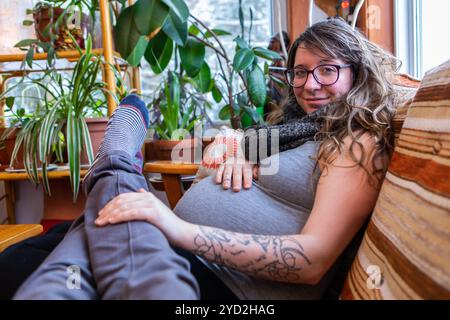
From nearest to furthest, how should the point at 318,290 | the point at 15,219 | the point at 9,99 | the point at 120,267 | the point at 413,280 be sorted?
the point at 413,280, the point at 120,267, the point at 318,290, the point at 9,99, the point at 15,219

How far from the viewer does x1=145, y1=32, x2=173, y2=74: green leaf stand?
1.58 meters

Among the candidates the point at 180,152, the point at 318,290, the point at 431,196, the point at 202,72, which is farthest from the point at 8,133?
the point at 431,196

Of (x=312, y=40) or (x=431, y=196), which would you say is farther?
(x=312, y=40)

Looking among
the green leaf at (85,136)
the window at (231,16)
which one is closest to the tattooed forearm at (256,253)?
the green leaf at (85,136)

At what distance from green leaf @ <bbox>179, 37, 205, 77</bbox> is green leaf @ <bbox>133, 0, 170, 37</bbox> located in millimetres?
300

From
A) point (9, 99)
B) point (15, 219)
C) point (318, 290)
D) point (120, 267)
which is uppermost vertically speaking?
point (9, 99)

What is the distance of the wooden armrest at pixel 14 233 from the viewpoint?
0.95 metres

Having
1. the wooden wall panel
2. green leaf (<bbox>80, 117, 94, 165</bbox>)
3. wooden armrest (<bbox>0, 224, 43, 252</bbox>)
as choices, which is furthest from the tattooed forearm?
the wooden wall panel

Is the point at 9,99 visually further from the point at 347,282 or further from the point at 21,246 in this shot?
the point at 347,282

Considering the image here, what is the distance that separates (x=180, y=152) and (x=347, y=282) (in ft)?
3.60

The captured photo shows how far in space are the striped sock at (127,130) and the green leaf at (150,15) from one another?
320mm

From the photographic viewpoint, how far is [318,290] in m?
0.70

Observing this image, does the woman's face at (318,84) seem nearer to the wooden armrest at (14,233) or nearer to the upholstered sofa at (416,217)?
the upholstered sofa at (416,217)
